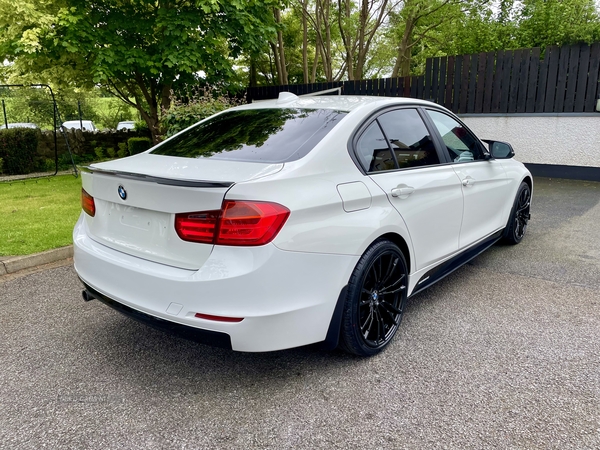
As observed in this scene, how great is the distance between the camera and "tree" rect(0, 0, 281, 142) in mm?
9250

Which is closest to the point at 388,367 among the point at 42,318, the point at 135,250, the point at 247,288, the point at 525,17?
the point at 247,288

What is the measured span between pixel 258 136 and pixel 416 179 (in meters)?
1.11

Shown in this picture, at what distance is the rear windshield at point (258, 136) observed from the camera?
2.68 m

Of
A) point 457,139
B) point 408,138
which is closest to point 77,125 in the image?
point 457,139

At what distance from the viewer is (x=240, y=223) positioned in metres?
2.14

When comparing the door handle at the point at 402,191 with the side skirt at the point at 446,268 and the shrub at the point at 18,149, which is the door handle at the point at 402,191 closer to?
the side skirt at the point at 446,268

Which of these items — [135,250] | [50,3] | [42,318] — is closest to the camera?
[135,250]

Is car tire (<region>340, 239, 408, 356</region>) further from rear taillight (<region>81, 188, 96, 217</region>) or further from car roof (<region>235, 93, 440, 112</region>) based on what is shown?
rear taillight (<region>81, 188, 96, 217</region>)

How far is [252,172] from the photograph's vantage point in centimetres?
234

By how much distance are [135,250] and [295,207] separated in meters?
0.93

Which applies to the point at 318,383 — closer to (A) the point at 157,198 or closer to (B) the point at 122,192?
(A) the point at 157,198

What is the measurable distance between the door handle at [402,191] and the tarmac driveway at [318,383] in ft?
3.22

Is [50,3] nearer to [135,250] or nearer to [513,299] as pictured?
[135,250]

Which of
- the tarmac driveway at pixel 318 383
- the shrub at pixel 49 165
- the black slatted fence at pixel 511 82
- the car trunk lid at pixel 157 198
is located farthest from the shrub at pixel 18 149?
the car trunk lid at pixel 157 198
